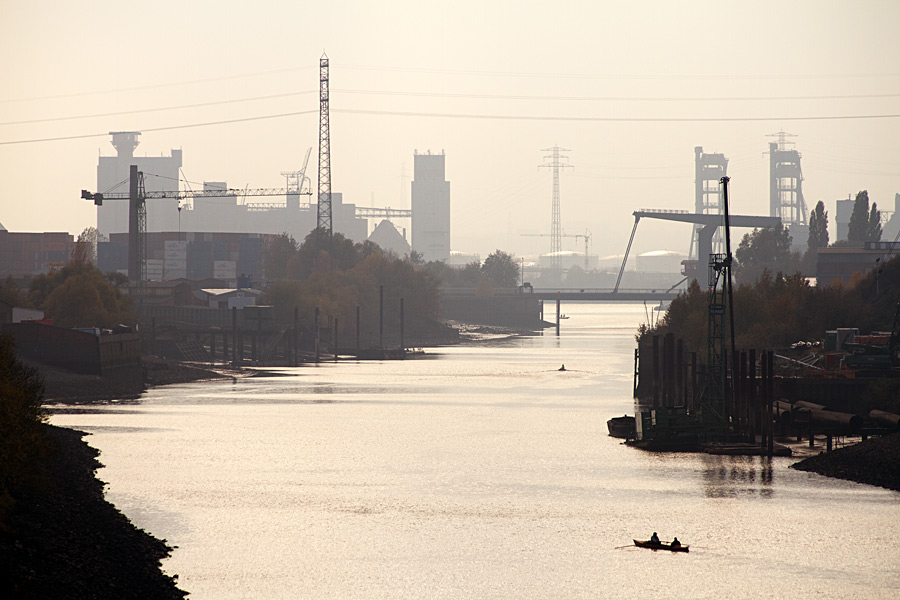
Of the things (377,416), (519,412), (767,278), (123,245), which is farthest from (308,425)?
(123,245)

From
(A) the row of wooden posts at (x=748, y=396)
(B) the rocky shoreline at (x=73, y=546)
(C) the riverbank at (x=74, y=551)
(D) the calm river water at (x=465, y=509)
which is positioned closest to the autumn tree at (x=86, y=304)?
(D) the calm river water at (x=465, y=509)

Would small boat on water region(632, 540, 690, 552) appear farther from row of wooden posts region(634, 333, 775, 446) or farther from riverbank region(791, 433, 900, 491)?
row of wooden posts region(634, 333, 775, 446)

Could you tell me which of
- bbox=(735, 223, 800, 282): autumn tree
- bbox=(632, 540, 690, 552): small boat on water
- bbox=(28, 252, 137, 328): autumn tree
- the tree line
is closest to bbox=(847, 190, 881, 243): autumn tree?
the tree line

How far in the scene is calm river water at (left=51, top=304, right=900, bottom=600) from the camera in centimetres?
2636

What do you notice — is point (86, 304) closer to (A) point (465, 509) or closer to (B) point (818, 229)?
(A) point (465, 509)

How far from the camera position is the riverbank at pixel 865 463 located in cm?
3747

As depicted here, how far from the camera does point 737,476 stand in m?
39.7

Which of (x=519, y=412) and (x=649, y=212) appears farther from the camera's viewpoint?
(x=649, y=212)

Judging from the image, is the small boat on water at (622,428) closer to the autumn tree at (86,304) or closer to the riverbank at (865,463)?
the riverbank at (865,463)

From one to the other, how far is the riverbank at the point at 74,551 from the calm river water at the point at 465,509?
40.6 inches

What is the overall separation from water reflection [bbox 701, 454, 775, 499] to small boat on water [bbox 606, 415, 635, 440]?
6.76 m

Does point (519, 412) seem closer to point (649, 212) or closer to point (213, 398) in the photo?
point (213, 398)

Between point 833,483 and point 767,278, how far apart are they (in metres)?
47.6

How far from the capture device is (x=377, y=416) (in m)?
61.2
